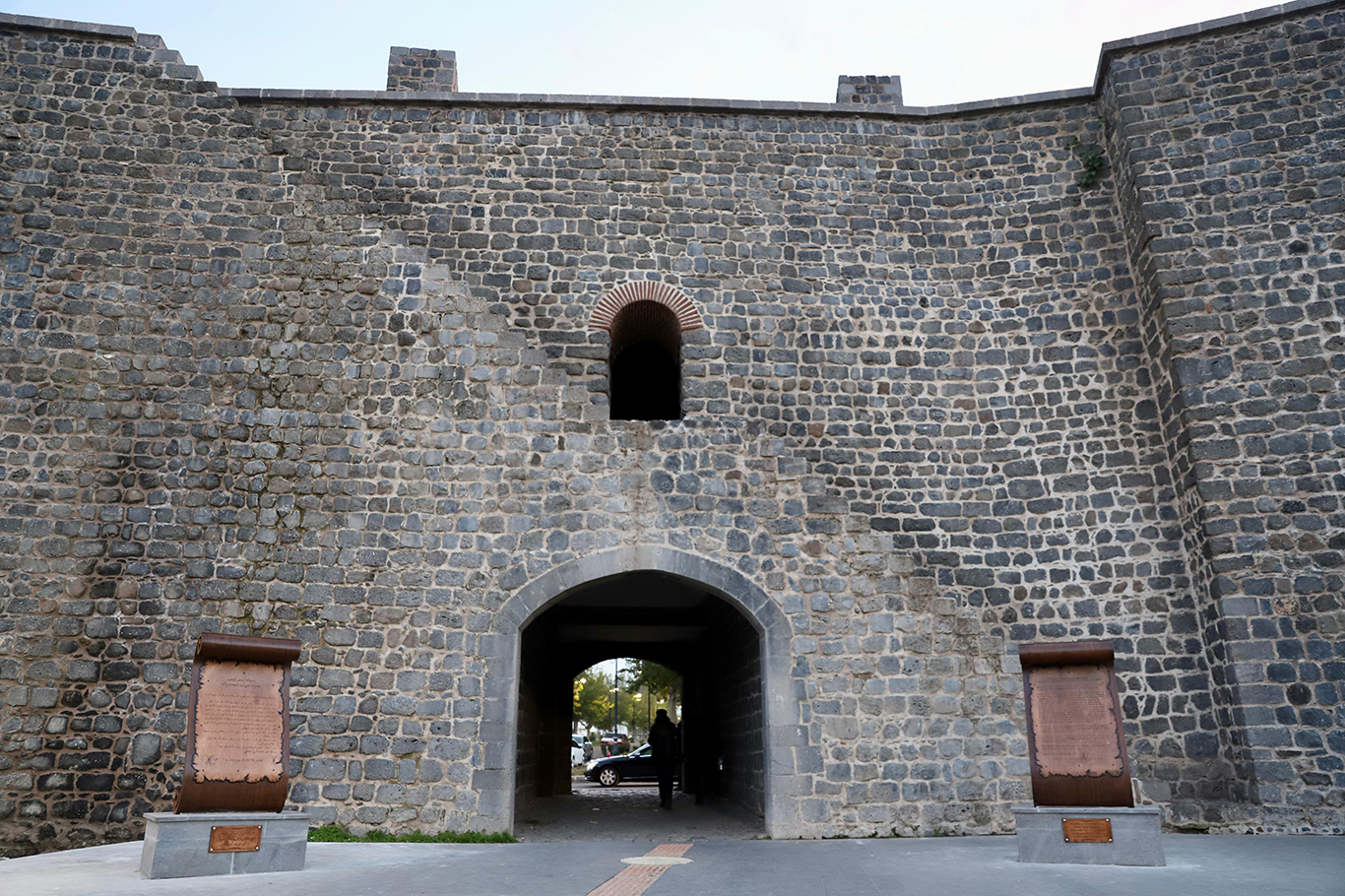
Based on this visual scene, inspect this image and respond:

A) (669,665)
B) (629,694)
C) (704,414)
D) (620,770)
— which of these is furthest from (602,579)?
(629,694)

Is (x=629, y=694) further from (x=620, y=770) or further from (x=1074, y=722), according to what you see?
(x=1074, y=722)

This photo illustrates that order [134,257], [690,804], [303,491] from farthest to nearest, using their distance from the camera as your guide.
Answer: [690,804] → [134,257] → [303,491]

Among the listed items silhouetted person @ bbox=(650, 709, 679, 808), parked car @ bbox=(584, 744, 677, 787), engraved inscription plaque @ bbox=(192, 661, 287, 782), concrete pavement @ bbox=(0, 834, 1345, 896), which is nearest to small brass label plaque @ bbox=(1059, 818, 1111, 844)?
concrete pavement @ bbox=(0, 834, 1345, 896)

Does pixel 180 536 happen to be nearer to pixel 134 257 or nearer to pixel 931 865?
pixel 134 257

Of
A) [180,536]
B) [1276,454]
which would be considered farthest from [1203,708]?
[180,536]

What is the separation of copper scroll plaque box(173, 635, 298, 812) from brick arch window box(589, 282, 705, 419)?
4.57 meters

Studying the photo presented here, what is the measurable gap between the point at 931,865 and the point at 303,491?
6590 mm

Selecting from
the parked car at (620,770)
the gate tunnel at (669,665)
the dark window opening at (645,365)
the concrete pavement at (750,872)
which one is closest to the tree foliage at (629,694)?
the parked car at (620,770)

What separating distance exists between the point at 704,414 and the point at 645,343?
222 centimetres

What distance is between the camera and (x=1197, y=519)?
8.09 metres

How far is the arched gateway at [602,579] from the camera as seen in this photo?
779cm

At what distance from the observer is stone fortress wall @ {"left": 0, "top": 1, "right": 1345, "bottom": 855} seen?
781 cm

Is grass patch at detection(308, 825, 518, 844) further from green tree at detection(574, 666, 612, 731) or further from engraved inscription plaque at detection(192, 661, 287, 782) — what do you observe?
green tree at detection(574, 666, 612, 731)

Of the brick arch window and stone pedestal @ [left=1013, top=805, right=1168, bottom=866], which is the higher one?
the brick arch window
